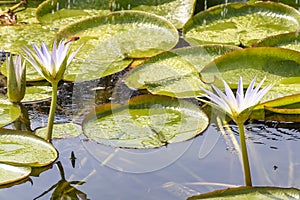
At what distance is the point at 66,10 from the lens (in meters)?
2.86

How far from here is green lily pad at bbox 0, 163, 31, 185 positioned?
1.51 meters

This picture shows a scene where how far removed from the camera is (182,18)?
2.65 m

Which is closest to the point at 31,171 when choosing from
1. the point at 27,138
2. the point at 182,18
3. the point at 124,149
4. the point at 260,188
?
the point at 27,138

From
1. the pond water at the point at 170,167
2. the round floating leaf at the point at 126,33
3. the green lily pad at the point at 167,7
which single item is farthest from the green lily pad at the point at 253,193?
the green lily pad at the point at 167,7

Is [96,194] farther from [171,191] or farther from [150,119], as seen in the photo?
[150,119]

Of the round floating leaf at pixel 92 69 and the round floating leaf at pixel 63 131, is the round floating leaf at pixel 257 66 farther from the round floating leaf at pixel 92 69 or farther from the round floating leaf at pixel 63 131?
the round floating leaf at pixel 63 131

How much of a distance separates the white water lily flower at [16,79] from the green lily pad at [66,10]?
850 mm

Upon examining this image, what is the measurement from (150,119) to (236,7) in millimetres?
1004

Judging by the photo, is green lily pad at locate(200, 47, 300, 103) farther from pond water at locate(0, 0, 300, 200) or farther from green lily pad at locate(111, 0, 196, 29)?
green lily pad at locate(111, 0, 196, 29)

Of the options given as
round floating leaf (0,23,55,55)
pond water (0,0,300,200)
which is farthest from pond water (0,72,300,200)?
round floating leaf (0,23,55,55)

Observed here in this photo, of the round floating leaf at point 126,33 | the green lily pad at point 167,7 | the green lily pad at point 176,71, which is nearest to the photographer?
the green lily pad at point 176,71

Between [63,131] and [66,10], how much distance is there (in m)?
1.21

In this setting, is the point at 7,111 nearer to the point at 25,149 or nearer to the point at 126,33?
the point at 25,149

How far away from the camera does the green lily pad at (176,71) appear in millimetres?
2008
